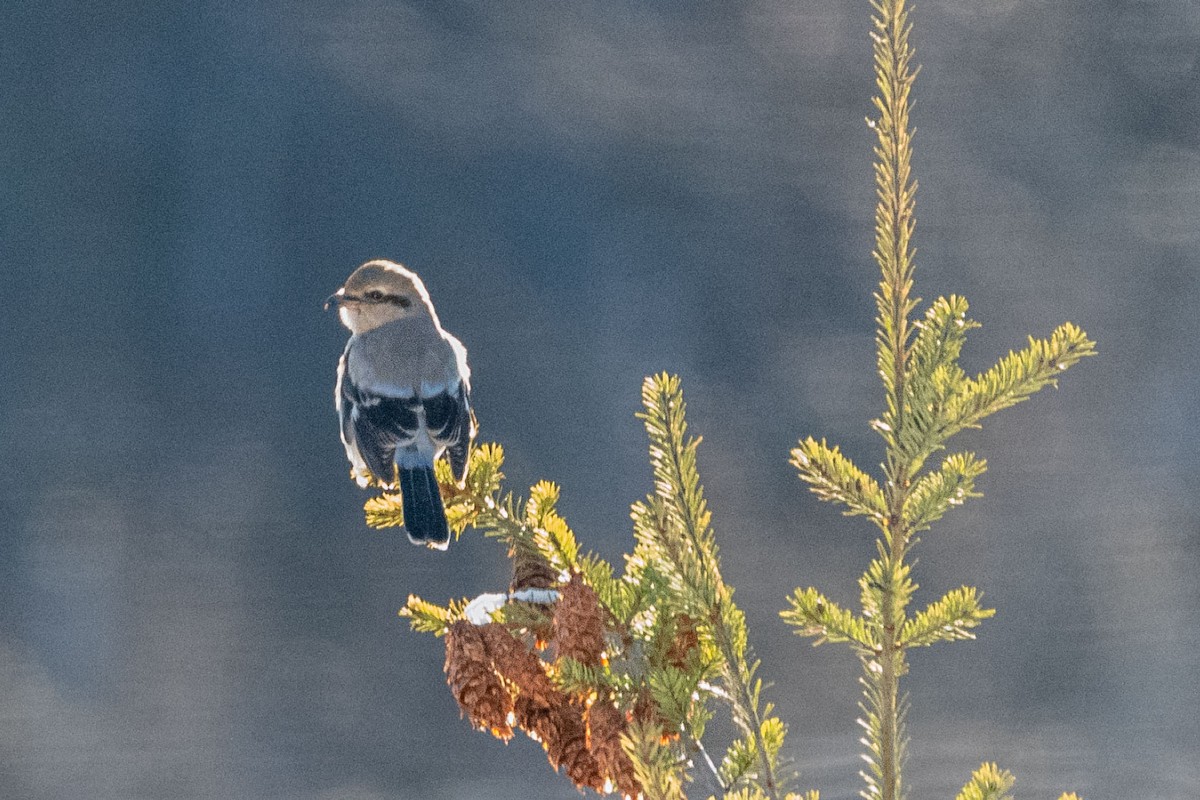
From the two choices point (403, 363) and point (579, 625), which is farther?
point (403, 363)

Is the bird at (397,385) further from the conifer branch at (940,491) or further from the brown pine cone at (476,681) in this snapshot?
the conifer branch at (940,491)

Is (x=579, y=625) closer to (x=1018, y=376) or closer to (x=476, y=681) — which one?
(x=476, y=681)

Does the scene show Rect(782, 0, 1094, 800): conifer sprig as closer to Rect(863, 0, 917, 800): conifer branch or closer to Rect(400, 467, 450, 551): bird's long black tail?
Rect(863, 0, 917, 800): conifer branch

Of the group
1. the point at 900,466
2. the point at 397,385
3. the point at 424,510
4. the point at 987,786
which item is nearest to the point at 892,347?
the point at 900,466

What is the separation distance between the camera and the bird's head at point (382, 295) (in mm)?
1753

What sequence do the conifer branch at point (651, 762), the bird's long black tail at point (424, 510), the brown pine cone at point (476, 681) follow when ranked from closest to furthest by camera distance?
the conifer branch at point (651, 762)
the brown pine cone at point (476, 681)
the bird's long black tail at point (424, 510)

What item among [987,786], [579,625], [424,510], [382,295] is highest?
[382,295]

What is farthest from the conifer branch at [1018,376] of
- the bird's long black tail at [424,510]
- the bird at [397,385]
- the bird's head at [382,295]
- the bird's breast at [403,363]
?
the bird's head at [382,295]

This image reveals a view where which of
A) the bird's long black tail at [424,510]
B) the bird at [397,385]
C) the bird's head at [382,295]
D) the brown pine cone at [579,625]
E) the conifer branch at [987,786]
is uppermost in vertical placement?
the bird's head at [382,295]

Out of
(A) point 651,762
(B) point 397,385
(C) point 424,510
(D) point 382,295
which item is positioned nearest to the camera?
(A) point 651,762

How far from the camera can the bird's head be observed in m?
1.75

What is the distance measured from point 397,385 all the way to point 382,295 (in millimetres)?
164

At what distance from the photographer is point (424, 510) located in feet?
3.73

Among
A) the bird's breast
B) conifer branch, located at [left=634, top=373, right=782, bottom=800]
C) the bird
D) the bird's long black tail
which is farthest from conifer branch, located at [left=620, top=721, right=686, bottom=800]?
the bird's breast
